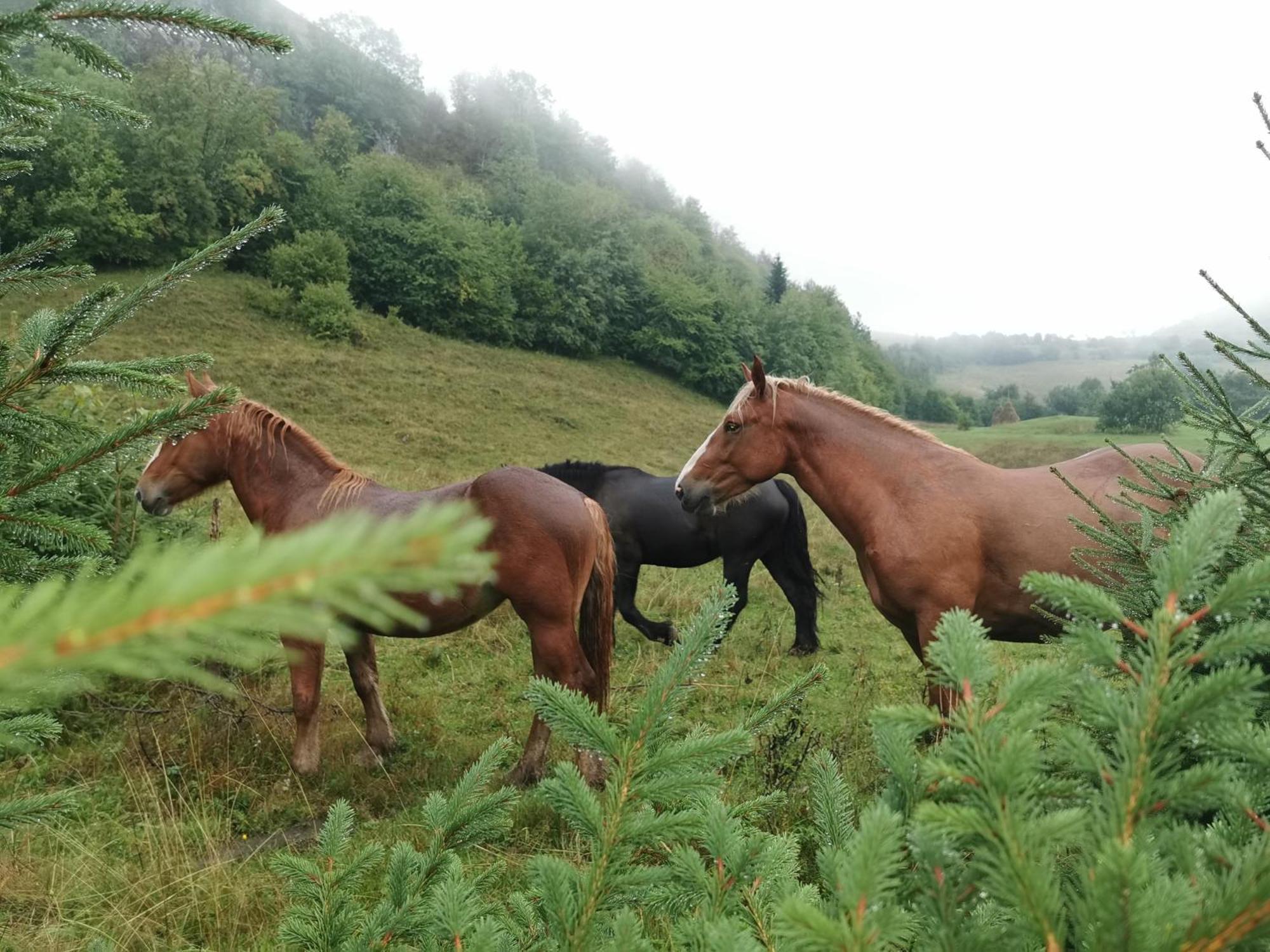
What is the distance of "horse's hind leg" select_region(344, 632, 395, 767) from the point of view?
4.08 meters

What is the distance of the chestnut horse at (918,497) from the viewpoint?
12.2 feet

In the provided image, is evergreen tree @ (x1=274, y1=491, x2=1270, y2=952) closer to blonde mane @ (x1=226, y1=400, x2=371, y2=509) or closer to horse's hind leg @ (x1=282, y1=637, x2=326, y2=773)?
horse's hind leg @ (x1=282, y1=637, x2=326, y2=773)

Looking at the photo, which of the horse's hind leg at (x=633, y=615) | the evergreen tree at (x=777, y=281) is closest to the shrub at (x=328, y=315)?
the horse's hind leg at (x=633, y=615)

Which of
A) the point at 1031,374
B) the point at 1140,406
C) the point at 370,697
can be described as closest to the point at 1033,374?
the point at 1031,374

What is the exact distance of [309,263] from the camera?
27344 mm

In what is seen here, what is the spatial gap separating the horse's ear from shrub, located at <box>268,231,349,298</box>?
26323 mm

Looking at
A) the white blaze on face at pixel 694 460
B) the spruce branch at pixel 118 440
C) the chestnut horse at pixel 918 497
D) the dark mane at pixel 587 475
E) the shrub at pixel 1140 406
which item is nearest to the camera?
the spruce branch at pixel 118 440

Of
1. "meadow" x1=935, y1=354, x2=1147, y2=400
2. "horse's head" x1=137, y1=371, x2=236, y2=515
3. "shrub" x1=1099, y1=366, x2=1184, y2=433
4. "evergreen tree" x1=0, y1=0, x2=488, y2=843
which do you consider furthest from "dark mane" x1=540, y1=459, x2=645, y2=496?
"meadow" x1=935, y1=354, x2=1147, y2=400

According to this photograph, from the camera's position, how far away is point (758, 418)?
4.34 metres

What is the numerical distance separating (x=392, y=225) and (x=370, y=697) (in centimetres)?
3424

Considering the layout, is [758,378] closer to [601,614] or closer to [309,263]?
[601,614]

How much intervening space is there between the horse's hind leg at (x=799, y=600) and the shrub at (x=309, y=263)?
25.0m

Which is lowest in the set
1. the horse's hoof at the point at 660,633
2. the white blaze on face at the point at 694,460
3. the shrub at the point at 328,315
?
the shrub at the point at 328,315

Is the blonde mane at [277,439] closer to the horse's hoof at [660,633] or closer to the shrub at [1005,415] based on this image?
the horse's hoof at [660,633]
